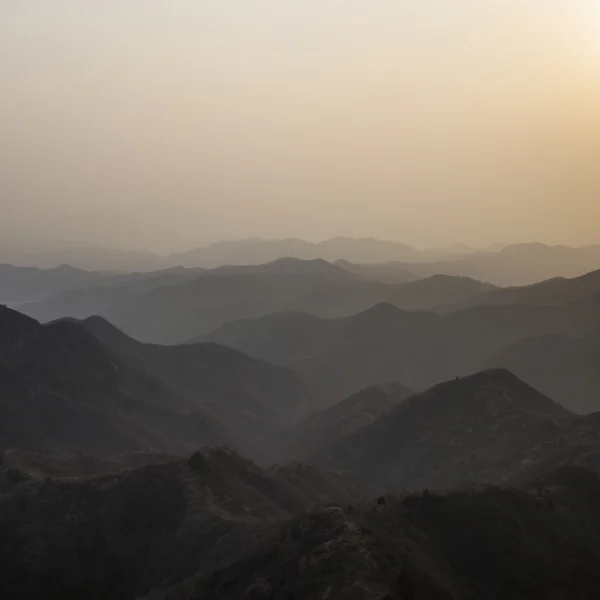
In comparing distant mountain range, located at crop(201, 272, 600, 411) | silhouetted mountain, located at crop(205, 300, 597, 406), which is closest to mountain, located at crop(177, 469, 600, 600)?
distant mountain range, located at crop(201, 272, 600, 411)

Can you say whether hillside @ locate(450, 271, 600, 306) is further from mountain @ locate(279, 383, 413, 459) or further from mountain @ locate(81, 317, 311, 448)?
mountain @ locate(279, 383, 413, 459)

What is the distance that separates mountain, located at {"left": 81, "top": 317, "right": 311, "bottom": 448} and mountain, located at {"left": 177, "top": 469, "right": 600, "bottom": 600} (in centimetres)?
6157

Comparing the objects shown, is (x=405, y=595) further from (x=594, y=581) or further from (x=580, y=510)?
(x=580, y=510)

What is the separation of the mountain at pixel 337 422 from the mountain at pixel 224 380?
23.0 feet

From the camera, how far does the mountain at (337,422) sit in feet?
263

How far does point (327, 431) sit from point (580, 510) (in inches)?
1850

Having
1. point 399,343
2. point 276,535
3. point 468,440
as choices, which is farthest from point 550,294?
point 276,535

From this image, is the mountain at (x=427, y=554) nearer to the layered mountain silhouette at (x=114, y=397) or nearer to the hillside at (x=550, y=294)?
the layered mountain silhouette at (x=114, y=397)

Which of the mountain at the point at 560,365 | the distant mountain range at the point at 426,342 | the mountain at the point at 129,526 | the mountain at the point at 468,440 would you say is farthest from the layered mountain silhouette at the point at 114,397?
the mountain at the point at 560,365

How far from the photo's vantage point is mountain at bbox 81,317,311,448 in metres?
99.0

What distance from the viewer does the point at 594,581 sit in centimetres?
3045

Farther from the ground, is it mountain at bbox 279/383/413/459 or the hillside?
the hillside

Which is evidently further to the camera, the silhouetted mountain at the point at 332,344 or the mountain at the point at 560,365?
the silhouetted mountain at the point at 332,344

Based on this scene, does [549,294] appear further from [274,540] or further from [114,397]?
[274,540]
